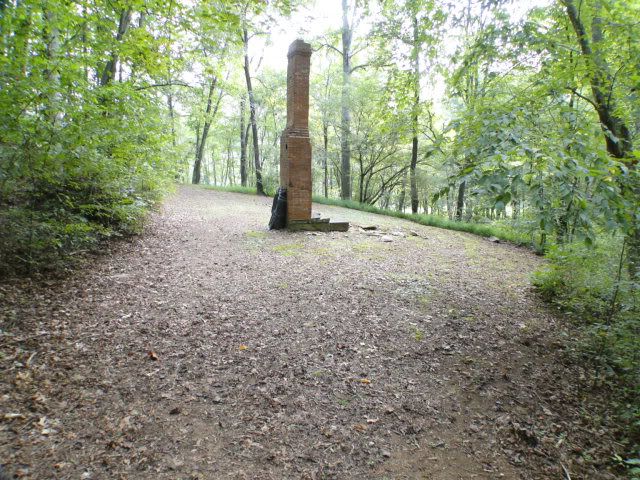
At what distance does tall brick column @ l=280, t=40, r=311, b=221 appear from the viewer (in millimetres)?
8953

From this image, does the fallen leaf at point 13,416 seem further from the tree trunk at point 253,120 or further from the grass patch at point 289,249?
the tree trunk at point 253,120

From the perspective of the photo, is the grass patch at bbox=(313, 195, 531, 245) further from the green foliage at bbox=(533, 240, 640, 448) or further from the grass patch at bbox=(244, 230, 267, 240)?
the grass patch at bbox=(244, 230, 267, 240)

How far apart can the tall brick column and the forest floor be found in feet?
12.7

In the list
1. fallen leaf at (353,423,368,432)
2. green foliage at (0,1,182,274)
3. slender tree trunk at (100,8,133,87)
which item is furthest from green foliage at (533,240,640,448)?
slender tree trunk at (100,8,133,87)

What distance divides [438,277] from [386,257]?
1.40 meters

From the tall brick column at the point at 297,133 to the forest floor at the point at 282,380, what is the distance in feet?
12.7

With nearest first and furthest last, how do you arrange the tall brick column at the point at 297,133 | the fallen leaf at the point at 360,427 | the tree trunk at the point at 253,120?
the fallen leaf at the point at 360,427, the tall brick column at the point at 297,133, the tree trunk at the point at 253,120

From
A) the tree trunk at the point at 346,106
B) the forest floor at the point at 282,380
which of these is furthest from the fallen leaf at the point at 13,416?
the tree trunk at the point at 346,106

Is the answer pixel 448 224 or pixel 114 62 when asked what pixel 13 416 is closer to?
pixel 114 62

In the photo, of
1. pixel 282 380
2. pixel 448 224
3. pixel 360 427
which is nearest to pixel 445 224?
pixel 448 224

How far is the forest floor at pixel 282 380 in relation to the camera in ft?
7.99

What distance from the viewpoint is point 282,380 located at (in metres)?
3.25

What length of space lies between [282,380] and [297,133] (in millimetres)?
7047

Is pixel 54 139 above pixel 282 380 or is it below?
above
